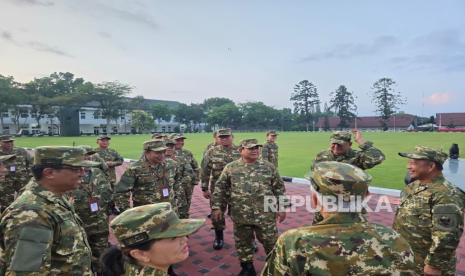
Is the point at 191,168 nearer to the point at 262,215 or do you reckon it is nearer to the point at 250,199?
the point at 250,199

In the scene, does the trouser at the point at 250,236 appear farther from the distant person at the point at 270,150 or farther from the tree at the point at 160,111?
the tree at the point at 160,111

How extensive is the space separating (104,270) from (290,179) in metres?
8.84

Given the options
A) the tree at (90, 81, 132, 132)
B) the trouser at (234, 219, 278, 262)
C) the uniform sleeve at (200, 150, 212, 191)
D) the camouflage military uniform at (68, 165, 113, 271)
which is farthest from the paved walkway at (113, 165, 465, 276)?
the tree at (90, 81, 132, 132)

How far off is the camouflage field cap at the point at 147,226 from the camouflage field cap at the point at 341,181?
71 centimetres

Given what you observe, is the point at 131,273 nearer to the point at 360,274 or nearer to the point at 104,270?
the point at 104,270

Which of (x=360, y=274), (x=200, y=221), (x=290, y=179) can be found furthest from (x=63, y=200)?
(x=290, y=179)

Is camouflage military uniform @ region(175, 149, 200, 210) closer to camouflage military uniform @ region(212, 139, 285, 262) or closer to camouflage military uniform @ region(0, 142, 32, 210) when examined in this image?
camouflage military uniform @ region(212, 139, 285, 262)

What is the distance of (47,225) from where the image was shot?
74.5 inches

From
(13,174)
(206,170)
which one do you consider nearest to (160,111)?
(13,174)

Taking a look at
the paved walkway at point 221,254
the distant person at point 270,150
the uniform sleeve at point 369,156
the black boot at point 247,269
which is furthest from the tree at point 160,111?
the black boot at point 247,269

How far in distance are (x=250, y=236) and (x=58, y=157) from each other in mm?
2425

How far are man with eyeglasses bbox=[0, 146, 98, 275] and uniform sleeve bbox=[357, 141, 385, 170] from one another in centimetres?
342

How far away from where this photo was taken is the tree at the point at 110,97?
56406mm

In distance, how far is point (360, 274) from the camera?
1442mm
